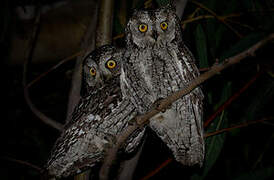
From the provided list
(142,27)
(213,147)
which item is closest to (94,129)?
(142,27)

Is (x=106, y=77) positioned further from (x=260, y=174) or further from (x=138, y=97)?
(x=260, y=174)

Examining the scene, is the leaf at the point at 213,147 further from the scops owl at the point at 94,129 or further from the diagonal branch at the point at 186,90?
the diagonal branch at the point at 186,90

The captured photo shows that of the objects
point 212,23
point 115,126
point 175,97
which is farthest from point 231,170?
point 175,97

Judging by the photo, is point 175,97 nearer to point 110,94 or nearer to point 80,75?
point 110,94

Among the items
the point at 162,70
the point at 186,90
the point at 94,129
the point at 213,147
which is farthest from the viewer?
the point at 213,147

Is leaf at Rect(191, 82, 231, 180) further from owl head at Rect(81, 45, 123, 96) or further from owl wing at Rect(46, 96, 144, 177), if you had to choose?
owl head at Rect(81, 45, 123, 96)

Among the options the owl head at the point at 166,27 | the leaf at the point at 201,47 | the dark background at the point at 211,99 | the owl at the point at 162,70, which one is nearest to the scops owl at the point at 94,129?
the owl at the point at 162,70
